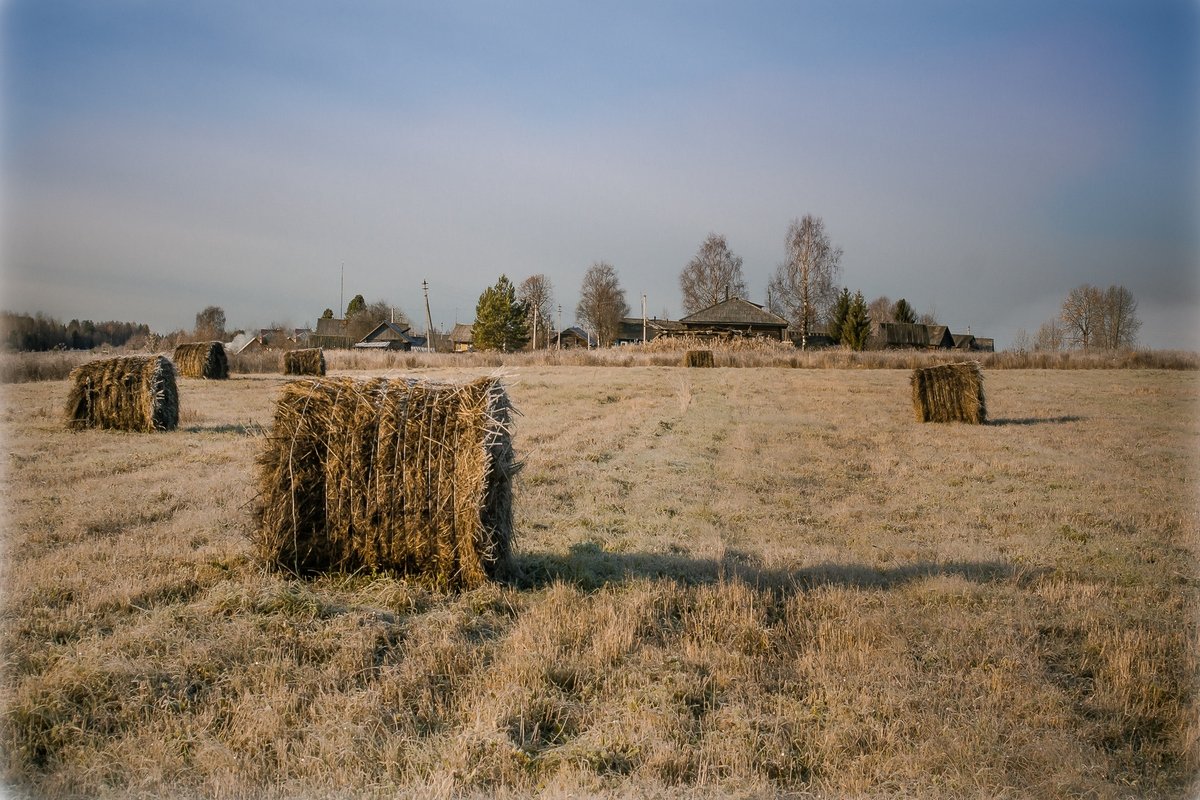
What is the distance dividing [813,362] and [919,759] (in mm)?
40004

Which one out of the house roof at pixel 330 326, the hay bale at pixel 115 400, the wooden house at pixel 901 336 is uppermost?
the house roof at pixel 330 326

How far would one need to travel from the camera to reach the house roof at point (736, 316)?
6078 centimetres

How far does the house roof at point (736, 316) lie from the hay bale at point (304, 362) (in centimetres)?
3604

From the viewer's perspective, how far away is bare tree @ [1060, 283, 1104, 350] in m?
50.1

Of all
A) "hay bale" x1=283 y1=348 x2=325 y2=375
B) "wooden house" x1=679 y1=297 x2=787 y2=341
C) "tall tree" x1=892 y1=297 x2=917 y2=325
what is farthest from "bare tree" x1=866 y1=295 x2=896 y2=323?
"hay bale" x1=283 y1=348 x2=325 y2=375

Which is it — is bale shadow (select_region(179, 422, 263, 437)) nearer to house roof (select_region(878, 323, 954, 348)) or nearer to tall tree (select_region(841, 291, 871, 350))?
tall tree (select_region(841, 291, 871, 350))

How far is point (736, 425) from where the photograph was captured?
1862cm

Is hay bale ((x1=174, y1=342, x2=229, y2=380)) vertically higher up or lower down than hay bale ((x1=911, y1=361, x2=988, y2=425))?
higher up

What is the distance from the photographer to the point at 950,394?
1944cm

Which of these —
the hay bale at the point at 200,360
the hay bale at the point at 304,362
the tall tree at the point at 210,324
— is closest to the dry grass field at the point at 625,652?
the hay bale at the point at 200,360

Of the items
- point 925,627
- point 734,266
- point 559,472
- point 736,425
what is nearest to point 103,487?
point 559,472

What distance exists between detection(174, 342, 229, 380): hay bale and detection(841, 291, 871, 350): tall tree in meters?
54.2

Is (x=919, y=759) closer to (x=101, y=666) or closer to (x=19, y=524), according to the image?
(x=101, y=666)

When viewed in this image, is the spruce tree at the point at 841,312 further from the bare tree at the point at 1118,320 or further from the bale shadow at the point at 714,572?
the bale shadow at the point at 714,572
